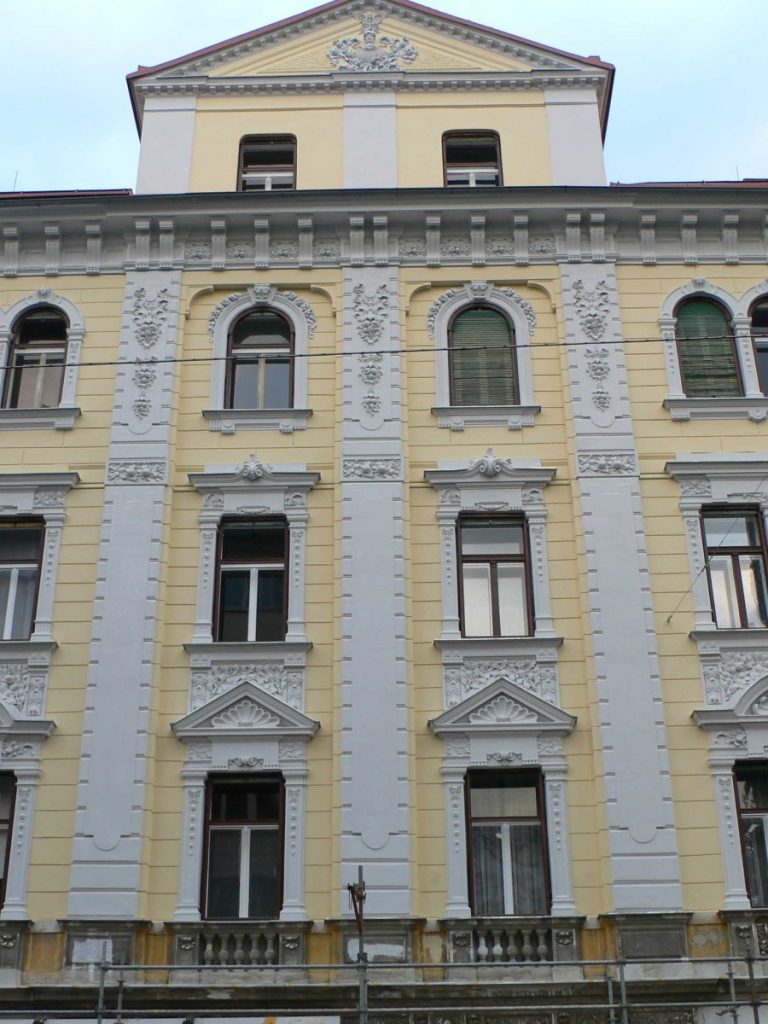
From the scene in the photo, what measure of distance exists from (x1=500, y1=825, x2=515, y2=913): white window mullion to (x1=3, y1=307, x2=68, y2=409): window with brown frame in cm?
951

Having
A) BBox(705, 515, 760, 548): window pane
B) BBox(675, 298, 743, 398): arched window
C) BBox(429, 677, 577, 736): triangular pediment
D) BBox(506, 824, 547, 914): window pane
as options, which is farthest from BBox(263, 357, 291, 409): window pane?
BBox(506, 824, 547, 914): window pane

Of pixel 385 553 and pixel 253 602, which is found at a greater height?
pixel 385 553

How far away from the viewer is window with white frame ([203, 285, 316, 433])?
61.0 ft

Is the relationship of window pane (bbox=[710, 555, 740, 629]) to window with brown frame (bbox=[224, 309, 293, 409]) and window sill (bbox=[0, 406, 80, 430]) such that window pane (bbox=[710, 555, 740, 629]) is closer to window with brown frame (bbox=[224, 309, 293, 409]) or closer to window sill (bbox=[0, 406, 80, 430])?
window with brown frame (bbox=[224, 309, 293, 409])

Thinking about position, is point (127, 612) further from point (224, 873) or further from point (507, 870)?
point (507, 870)

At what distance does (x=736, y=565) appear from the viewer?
1761 centimetres

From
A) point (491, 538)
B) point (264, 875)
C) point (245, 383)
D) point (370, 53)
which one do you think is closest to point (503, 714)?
point (491, 538)

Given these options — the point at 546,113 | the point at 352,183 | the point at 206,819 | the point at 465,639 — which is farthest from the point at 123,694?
the point at 546,113

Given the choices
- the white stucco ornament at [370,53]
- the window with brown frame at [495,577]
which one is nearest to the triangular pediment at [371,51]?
the white stucco ornament at [370,53]

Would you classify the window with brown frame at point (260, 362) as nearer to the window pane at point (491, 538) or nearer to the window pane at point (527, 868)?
the window pane at point (491, 538)

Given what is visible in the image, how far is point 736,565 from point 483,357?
5.11 m

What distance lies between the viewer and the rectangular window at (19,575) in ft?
56.9

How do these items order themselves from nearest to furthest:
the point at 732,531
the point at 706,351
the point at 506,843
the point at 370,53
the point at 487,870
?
the point at 487,870 → the point at 506,843 → the point at 732,531 → the point at 706,351 → the point at 370,53

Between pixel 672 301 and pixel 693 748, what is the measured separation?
7404 mm
